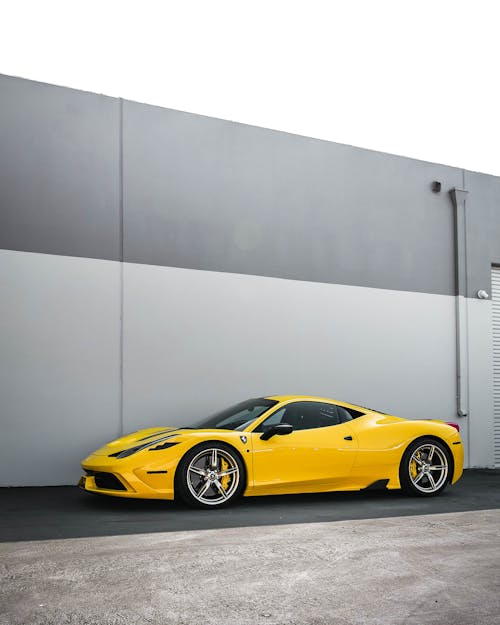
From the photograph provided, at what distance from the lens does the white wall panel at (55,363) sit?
9156mm

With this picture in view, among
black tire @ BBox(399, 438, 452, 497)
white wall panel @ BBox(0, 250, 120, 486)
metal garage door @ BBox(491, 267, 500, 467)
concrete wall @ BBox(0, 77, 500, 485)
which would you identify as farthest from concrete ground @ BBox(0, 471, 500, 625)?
metal garage door @ BBox(491, 267, 500, 467)

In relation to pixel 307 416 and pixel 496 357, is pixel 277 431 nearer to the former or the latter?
pixel 307 416

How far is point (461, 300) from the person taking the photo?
42.4ft

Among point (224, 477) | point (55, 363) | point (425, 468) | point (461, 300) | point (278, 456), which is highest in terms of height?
point (461, 300)

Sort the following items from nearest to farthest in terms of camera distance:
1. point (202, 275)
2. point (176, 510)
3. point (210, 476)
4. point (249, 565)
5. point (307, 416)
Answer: point (249, 565) < point (176, 510) < point (210, 476) < point (307, 416) < point (202, 275)

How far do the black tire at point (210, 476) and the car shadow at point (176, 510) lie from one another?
0.47ft

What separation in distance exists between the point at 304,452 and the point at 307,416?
504 mm

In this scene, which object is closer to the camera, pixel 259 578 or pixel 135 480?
pixel 259 578

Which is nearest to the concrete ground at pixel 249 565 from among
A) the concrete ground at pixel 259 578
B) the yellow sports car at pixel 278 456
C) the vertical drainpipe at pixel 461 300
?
the concrete ground at pixel 259 578

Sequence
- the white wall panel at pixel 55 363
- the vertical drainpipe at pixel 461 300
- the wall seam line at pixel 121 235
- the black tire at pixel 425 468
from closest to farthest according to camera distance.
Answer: the black tire at pixel 425 468 < the white wall panel at pixel 55 363 < the wall seam line at pixel 121 235 < the vertical drainpipe at pixel 461 300

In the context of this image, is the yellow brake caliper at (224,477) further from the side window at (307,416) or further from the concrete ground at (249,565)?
the side window at (307,416)

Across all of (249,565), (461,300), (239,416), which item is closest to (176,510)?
(239,416)

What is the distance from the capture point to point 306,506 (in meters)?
7.38

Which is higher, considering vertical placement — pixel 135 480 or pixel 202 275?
pixel 202 275
